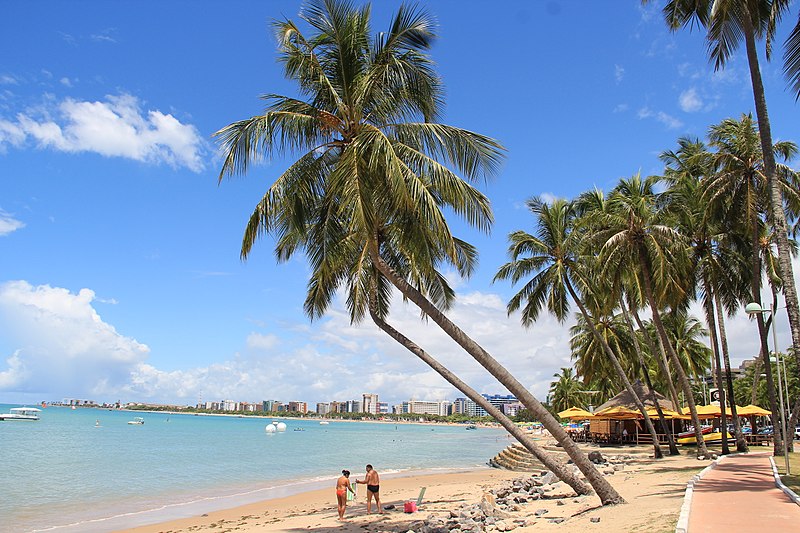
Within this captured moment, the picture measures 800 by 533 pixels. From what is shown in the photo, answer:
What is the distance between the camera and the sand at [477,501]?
945 cm

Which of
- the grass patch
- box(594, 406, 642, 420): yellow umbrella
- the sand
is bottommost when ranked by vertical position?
the sand

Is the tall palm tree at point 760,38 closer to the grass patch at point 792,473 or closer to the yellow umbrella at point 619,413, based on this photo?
the grass patch at point 792,473

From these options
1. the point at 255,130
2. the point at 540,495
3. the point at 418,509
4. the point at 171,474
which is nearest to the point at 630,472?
the point at 540,495

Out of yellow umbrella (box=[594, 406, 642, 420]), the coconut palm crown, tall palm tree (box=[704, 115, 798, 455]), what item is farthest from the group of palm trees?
yellow umbrella (box=[594, 406, 642, 420])

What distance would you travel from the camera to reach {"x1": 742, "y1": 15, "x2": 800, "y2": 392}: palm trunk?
36.4ft

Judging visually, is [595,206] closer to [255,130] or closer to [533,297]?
[533,297]

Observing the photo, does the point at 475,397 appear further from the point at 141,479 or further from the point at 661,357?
the point at 141,479

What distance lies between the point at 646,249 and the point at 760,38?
30.1ft

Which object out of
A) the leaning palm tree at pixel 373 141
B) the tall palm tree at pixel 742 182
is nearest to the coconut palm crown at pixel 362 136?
the leaning palm tree at pixel 373 141

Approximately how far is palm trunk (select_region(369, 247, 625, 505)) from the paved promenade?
153cm

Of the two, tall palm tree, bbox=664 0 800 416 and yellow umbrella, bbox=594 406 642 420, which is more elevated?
tall palm tree, bbox=664 0 800 416

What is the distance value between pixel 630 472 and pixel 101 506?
17645 mm

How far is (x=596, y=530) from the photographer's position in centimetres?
871

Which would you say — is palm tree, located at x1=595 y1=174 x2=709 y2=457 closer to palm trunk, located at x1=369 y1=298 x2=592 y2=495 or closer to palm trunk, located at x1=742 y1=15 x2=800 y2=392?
palm trunk, located at x1=742 y1=15 x2=800 y2=392
